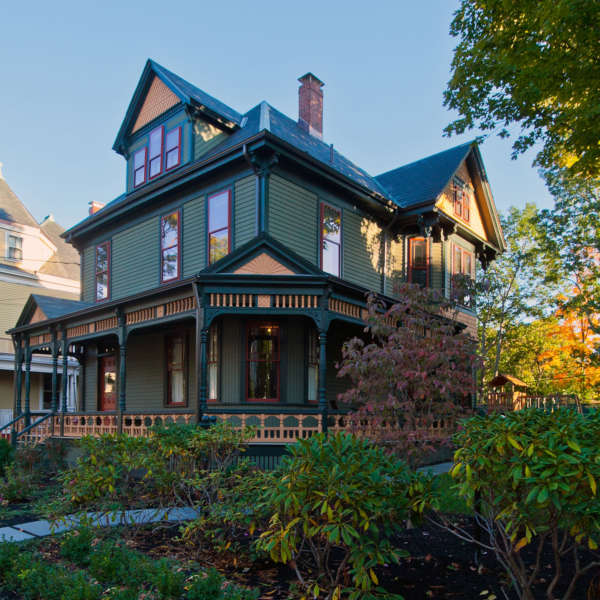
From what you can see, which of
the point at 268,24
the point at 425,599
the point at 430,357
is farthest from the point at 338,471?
the point at 268,24

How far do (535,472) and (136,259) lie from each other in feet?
50.1

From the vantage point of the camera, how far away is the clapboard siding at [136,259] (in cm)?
1630

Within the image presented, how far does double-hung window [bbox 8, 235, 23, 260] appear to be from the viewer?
27.8 metres

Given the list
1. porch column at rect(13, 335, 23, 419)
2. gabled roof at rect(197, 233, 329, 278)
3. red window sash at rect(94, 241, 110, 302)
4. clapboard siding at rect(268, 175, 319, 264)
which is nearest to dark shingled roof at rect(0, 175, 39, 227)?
red window sash at rect(94, 241, 110, 302)

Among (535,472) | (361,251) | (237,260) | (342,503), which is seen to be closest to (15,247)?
(361,251)

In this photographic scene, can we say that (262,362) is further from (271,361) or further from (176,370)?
(176,370)

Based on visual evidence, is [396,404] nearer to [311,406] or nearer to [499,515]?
[499,515]

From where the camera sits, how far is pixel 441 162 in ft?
64.7

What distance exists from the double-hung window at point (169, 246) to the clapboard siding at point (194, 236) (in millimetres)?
383

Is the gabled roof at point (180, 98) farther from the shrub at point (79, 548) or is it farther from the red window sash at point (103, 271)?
the shrub at point (79, 548)

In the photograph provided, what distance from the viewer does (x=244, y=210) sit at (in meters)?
13.6

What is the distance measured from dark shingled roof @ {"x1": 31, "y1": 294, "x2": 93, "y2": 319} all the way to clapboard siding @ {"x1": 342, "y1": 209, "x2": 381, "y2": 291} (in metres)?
8.42

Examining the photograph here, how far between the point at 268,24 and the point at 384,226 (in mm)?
6782

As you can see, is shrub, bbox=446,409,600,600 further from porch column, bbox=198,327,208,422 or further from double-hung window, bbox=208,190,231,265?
double-hung window, bbox=208,190,231,265
